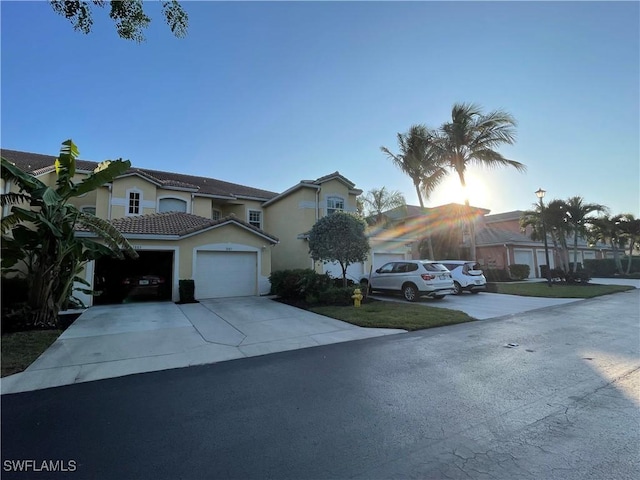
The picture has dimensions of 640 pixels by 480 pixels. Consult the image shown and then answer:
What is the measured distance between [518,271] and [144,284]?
25901 mm

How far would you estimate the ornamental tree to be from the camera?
13273 millimetres

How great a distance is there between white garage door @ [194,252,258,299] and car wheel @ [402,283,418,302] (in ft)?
23.6

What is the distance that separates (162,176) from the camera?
23.5m

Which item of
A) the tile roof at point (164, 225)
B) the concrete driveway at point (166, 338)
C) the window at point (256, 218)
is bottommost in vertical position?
the concrete driveway at point (166, 338)

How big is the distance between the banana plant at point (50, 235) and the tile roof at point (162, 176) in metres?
8.91

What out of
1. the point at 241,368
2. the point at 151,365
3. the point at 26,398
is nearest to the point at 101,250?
the point at 151,365

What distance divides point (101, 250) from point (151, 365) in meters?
5.30

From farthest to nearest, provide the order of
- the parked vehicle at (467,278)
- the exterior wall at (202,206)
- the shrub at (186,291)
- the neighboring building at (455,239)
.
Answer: the neighboring building at (455,239) < the exterior wall at (202,206) < the parked vehicle at (467,278) < the shrub at (186,291)

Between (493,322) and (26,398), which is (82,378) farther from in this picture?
(493,322)

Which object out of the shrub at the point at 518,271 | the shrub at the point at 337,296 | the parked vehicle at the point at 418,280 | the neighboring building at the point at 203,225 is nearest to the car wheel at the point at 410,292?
the parked vehicle at the point at 418,280

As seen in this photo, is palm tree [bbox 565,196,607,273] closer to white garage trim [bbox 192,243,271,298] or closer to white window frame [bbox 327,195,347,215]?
white window frame [bbox 327,195,347,215]

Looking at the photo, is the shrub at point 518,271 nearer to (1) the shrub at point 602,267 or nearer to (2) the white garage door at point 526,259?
(2) the white garage door at point 526,259

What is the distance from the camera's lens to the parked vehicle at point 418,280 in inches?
530

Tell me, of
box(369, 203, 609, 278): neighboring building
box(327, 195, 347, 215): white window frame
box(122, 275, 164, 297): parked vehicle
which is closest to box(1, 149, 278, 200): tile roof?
box(327, 195, 347, 215): white window frame
